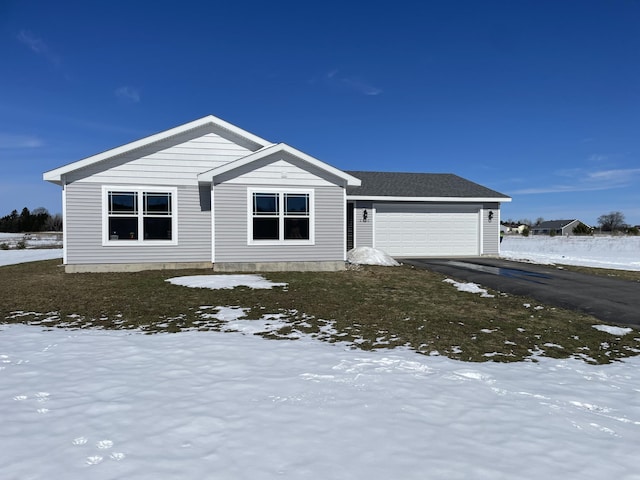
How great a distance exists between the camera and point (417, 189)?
802 inches

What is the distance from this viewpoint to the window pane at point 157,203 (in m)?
13.6

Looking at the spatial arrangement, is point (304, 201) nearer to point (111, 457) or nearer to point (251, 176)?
point (251, 176)

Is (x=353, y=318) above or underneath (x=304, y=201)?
underneath

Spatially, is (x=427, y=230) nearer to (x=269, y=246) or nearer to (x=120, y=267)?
(x=269, y=246)

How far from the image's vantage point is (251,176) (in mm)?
13266

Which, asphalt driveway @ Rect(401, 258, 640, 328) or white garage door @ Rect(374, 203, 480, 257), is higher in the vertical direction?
white garage door @ Rect(374, 203, 480, 257)

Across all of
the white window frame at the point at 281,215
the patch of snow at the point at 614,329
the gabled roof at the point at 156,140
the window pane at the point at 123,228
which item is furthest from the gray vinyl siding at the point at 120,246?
the patch of snow at the point at 614,329

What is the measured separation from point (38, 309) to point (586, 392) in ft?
30.8

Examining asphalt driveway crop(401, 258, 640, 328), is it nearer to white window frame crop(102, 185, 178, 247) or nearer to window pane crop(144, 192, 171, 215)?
white window frame crop(102, 185, 178, 247)

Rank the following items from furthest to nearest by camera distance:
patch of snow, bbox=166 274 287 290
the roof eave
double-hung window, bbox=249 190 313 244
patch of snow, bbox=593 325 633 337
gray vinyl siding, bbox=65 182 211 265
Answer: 1. the roof eave
2. double-hung window, bbox=249 190 313 244
3. gray vinyl siding, bbox=65 182 211 265
4. patch of snow, bbox=166 274 287 290
5. patch of snow, bbox=593 325 633 337

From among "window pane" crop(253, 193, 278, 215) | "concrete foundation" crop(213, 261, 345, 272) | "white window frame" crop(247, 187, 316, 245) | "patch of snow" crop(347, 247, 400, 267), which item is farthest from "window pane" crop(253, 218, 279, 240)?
"patch of snow" crop(347, 247, 400, 267)

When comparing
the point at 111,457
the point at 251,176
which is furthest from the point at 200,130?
the point at 111,457

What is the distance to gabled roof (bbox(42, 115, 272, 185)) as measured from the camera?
1261cm

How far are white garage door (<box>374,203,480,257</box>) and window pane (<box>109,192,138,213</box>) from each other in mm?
10836
